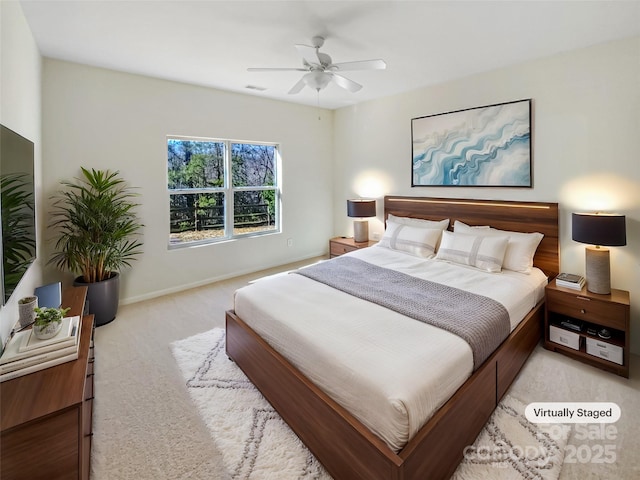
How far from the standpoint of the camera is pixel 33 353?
60.1 inches

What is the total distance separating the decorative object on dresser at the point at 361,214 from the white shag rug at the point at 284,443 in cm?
291

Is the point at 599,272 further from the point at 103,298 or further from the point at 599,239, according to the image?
the point at 103,298

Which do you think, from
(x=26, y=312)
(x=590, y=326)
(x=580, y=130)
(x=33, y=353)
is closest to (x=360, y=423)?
(x=33, y=353)

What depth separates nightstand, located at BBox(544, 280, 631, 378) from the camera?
2.36m

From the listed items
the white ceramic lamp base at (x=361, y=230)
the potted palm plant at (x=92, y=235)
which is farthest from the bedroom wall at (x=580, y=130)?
the potted palm plant at (x=92, y=235)

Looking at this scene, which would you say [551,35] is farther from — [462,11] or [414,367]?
[414,367]

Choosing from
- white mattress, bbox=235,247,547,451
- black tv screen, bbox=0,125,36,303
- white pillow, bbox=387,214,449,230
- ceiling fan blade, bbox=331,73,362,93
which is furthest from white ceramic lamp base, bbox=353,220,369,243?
black tv screen, bbox=0,125,36,303

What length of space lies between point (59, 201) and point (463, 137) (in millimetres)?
4430

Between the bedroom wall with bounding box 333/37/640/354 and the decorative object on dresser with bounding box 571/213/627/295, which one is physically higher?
the bedroom wall with bounding box 333/37/640/354

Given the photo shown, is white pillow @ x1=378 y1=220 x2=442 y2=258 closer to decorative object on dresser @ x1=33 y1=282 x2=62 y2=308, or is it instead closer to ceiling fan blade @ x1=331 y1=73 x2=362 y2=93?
ceiling fan blade @ x1=331 y1=73 x2=362 y2=93

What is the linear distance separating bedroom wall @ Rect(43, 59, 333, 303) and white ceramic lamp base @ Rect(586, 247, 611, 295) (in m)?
3.83

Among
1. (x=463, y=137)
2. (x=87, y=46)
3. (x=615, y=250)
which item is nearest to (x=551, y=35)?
(x=463, y=137)

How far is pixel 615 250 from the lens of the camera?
277 cm

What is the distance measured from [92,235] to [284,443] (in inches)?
107
